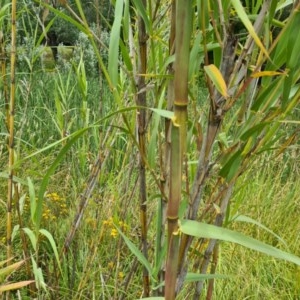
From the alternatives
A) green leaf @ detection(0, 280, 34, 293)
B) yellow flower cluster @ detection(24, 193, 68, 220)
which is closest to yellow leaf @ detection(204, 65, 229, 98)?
green leaf @ detection(0, 280, 34, 293)

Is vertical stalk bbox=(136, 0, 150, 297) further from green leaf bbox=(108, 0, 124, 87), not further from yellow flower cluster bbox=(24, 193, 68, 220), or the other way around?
yellow flower cluster bbox=(24, 193, 68, 220)

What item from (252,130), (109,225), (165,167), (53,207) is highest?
(252,130)

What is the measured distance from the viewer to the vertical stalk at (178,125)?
0.45 metres

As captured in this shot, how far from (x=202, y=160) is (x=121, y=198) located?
46.0 inches

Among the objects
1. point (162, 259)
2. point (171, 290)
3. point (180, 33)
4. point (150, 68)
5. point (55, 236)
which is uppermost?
point (180, 33)

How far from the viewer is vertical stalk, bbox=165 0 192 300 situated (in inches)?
17.7

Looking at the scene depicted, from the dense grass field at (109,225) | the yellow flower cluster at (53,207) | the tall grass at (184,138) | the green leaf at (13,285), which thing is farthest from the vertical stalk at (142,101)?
the yellow flower cluster at (53,207)

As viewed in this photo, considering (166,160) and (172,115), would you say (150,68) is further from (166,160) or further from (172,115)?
(172,115)

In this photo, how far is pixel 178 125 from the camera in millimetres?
505

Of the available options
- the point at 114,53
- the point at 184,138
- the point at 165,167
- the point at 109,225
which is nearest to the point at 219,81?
the point at 184,138

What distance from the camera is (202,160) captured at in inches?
29.4

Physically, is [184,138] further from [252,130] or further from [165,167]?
[165,167]

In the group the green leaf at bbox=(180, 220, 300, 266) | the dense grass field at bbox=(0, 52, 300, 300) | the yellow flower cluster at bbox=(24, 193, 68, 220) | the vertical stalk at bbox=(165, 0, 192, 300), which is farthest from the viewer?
the yellow flower cluster at bbox=(24, 193, 68, 220)

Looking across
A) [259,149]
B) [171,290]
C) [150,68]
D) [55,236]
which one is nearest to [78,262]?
[55,236]
